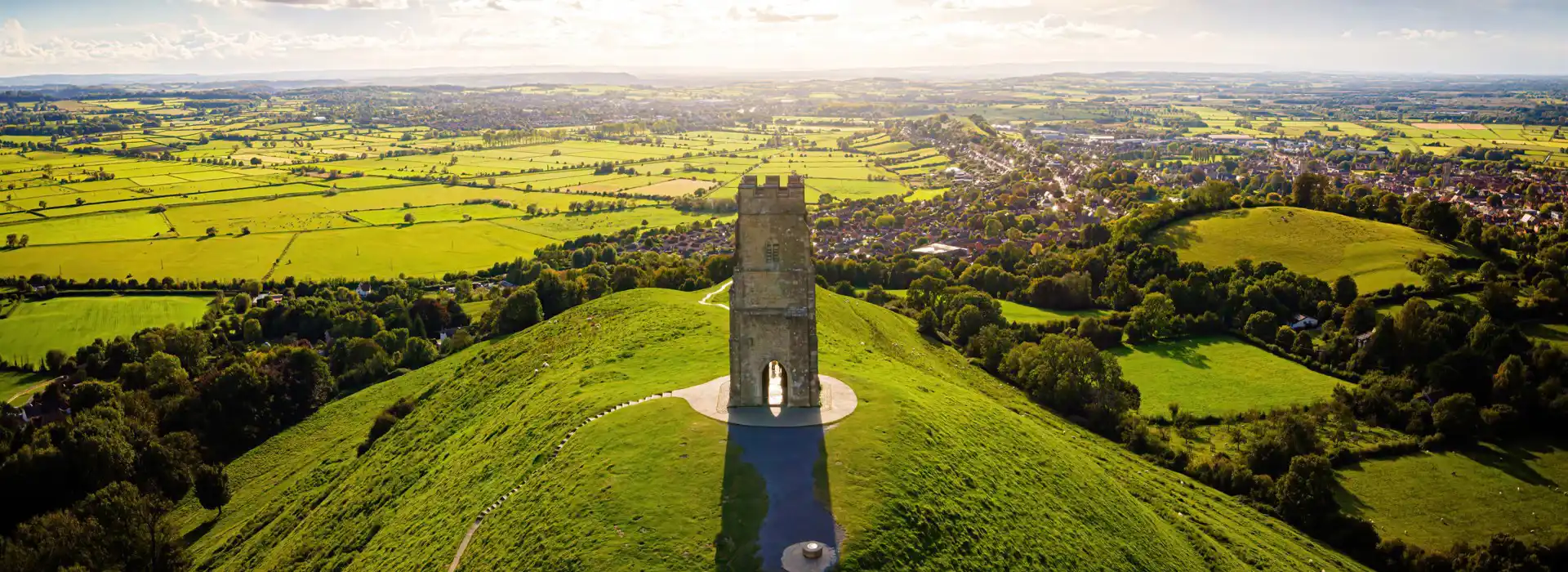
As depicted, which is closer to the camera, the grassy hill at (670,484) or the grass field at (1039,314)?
the grassy hill at (670,484)

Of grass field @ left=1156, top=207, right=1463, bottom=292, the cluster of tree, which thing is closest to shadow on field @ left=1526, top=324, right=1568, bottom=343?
grass field @ left=1156, top=207, right=1463, bottom=292

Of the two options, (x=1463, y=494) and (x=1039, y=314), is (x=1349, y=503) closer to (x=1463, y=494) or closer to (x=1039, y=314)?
(x=1463, y=494)

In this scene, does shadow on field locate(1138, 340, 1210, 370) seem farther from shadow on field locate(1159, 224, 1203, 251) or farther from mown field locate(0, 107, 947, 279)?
mown field locate(0, 107, 947, 279)

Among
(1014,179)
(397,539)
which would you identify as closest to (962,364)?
(397,539)

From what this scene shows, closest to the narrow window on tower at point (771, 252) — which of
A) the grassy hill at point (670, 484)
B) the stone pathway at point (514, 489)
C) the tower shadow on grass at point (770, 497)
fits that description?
the tower shadow on grass at point (770, 497)

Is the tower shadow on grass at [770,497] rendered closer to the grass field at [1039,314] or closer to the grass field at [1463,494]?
the grass field at [1463,494]
